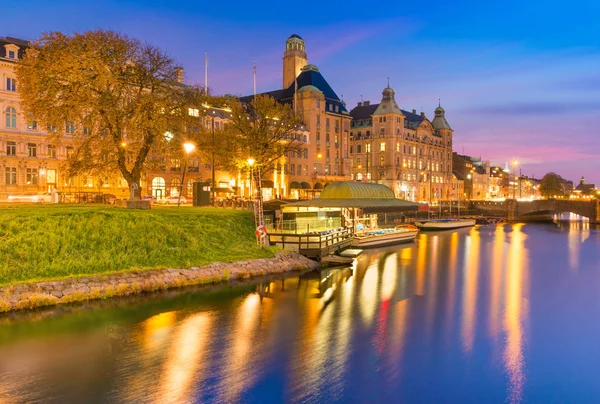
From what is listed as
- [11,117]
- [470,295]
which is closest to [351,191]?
[470,295]

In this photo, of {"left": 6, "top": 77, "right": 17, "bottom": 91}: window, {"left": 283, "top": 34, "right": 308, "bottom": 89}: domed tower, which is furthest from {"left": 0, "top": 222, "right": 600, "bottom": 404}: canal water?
{"left": 283, "top": 34, "right": 308, "bottom": 89}: domed tower

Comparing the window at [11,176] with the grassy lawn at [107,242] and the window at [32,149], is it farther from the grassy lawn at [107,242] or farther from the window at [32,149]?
the grassy lawn at [107,242]

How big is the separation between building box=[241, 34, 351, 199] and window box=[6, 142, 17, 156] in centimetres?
3814

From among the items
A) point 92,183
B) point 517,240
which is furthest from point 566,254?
point 92,183

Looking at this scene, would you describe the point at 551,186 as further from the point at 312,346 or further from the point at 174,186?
the point at 312,346

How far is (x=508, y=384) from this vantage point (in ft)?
50.8

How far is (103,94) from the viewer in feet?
110

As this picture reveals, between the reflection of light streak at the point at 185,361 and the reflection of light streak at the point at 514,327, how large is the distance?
10.6 meters

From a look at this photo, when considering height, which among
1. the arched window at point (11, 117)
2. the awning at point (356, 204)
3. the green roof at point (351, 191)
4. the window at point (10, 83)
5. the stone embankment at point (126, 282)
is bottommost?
the stone embankment at point (126, 282)

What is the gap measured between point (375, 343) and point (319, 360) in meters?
3.26

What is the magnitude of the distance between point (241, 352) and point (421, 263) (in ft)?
89.6

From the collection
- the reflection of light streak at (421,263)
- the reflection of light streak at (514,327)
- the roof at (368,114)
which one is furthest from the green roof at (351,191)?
the roof at (368,114)

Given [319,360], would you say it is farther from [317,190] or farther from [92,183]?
[317,190]

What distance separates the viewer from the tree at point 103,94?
3250 cm
